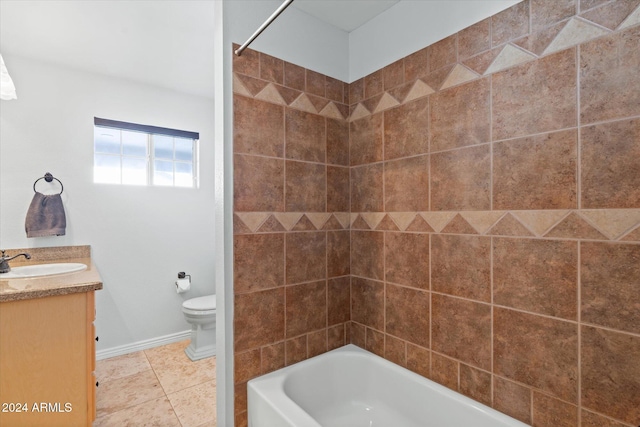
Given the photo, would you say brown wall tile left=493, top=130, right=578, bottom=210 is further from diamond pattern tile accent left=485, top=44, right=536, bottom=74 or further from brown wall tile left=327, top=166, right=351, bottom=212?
brown wall tile left=327, top=166, right=351, bottom=212

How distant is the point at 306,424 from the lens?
4.06ft

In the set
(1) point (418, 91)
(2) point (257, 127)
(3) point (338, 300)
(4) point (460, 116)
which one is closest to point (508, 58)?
(4) point (460, 116)

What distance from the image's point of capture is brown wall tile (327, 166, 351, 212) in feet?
6.42

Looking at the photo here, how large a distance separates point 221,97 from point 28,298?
1332 mm

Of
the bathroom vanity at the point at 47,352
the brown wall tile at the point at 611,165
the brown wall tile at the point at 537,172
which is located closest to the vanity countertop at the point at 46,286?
the bathroom vanity at the point at 47,352

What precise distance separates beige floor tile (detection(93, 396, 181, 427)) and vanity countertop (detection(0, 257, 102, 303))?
93 centimetres

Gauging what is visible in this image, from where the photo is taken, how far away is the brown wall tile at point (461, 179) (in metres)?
1.39

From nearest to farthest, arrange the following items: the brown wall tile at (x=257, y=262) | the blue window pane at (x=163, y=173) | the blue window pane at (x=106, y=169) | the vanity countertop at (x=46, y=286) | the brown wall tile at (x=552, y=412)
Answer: the brown wall tile at (x=552, y=412)
the vanity countertop at (x=46, y=286)
the brown wall tile at (x=257, y=262)
the blue window pane at (x=106, y=169)
the blue window pane at (x=163, y=173)

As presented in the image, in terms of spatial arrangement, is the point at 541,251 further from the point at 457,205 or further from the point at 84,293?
the point at 84,293

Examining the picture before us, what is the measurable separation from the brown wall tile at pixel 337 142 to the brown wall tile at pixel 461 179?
61 centimetres

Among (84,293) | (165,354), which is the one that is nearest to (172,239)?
(165,354)

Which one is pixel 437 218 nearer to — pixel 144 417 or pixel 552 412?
pixel 552 412

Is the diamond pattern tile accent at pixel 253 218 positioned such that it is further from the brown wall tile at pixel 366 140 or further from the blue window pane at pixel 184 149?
the blue window pane at pixel 184 149

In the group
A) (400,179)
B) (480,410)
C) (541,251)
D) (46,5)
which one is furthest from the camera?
(46,5)
